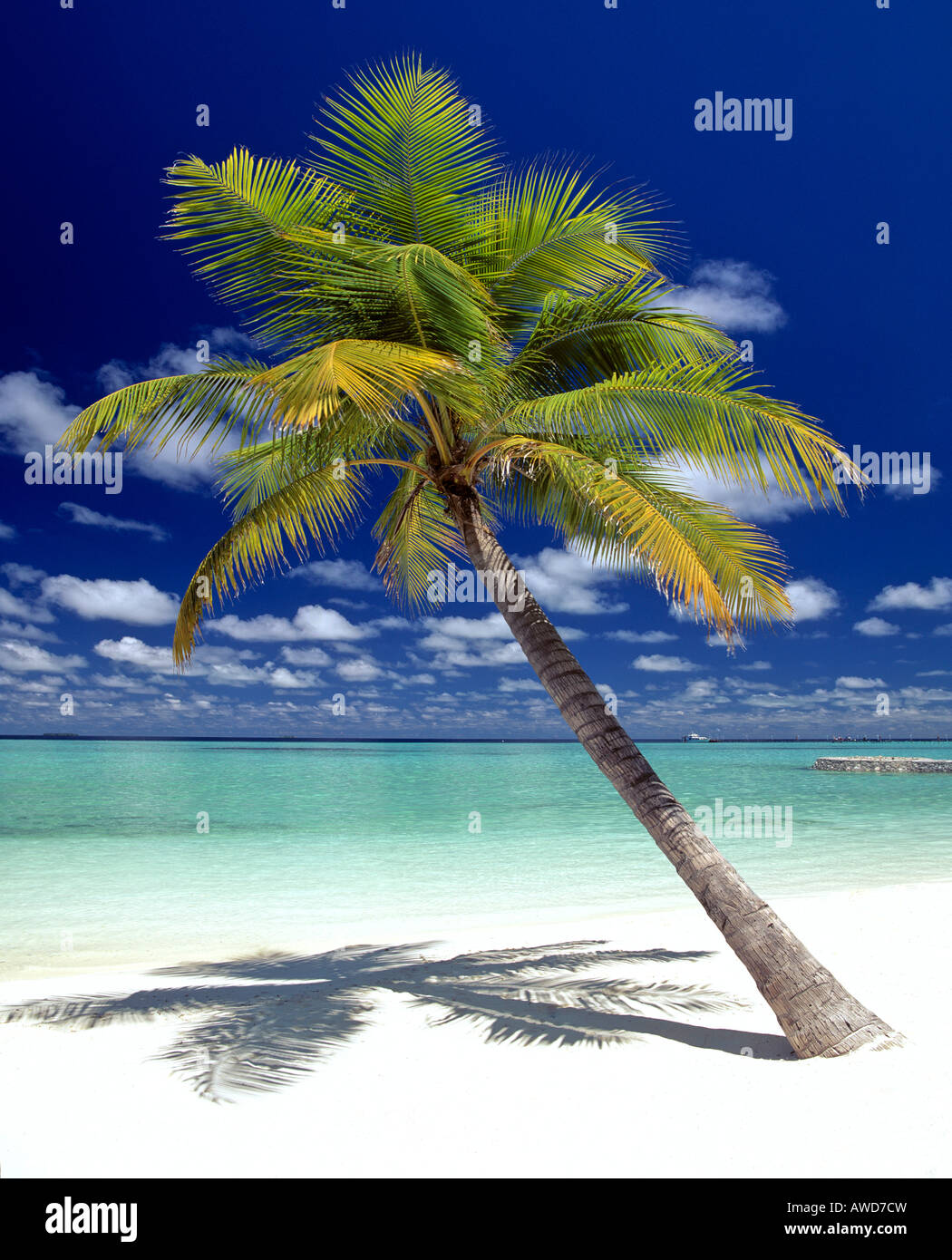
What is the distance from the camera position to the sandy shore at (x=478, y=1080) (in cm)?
364

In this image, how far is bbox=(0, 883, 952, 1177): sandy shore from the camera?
3639 millimetres

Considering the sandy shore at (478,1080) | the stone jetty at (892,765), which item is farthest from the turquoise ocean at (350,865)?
the stone jetty at (892,765)

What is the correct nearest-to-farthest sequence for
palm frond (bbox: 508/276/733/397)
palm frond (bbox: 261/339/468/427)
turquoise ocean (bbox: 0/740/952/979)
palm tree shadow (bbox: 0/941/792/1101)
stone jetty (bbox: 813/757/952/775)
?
palm frond (bbox: 261/339/468/427) < palm tree shadow (bbox: 0/941/792/1101) < palm frond (bbox: 508/276/733/397) < turquoise ocean (bbox: 0/740/952/979) < stone jetty (bbox: 813/757/952/775)

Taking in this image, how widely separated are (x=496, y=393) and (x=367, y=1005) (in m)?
4.90

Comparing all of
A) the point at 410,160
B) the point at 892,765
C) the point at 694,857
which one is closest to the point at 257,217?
the point at 410,160

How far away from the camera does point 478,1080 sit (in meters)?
4.60

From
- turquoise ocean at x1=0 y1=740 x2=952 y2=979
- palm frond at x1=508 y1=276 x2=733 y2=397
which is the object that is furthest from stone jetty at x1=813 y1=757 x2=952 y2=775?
palm frond at x1=508 y1=276 x2=733 y2=397

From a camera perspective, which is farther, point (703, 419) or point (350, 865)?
point (350, 865)

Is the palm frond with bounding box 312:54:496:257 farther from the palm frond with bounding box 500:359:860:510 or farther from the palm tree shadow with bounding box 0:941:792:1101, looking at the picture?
the palm tree shadow with bounding box 0:941:792:1101

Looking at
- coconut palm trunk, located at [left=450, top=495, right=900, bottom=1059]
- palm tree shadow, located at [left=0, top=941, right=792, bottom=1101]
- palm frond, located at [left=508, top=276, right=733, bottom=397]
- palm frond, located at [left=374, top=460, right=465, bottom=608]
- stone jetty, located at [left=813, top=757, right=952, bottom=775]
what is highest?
palm frond, located at [left=508, top=276, right=733, bottom=397]

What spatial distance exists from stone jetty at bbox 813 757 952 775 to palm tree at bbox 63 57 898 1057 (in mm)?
54056

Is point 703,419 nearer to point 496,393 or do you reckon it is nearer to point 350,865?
point 496,393

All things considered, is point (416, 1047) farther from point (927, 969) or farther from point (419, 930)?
point (419, 930)
